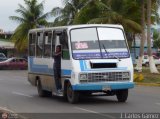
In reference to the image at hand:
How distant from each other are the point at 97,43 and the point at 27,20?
47.3m

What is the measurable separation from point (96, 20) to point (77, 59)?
22.8 m

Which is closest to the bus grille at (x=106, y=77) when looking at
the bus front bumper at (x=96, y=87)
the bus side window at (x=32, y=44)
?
the bus front bumper at (x=96, y=87)

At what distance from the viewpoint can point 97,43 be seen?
17453 millimetres

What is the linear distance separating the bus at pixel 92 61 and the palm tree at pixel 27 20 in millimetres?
43289

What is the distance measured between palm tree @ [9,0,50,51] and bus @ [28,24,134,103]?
43.3 meters

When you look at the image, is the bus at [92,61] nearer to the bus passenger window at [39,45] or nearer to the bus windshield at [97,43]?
the bus windshield at [97,43]

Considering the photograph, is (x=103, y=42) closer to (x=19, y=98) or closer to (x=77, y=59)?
(x=77, y=59)

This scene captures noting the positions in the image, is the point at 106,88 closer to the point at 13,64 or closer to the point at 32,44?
the point at 32,44

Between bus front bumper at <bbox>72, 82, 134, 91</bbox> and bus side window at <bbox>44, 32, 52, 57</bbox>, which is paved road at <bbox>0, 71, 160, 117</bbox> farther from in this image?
bus side window at <bbox>44, 32, 52, 57</bbox>

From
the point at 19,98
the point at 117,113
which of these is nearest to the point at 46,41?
the point at 19,98

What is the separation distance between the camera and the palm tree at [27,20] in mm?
61750

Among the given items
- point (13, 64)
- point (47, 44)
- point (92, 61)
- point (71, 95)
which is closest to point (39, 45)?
point (47, 44)

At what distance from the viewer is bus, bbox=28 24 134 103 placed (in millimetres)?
16656

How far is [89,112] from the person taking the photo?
48.5 ft
